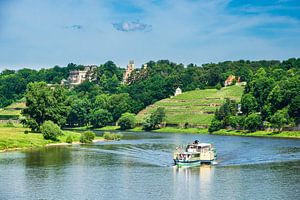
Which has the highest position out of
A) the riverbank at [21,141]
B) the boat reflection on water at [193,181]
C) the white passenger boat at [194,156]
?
the riverbank at [21,141]

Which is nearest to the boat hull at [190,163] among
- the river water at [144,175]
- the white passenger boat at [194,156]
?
the white passenger boat at [194,156]

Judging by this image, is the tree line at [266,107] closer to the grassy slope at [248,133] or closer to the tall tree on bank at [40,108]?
the grassy slope at [248,133]

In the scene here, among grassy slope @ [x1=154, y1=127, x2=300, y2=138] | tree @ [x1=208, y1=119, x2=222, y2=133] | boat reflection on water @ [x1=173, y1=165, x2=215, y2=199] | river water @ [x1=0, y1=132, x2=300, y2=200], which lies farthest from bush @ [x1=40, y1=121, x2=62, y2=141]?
tree @ [x1=208, y1=119, x2=222, y2=133]

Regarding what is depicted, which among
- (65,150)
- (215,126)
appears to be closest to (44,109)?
(65,150)

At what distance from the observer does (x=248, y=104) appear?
595 ft

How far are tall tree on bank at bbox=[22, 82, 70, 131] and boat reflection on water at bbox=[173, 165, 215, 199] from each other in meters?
61.0

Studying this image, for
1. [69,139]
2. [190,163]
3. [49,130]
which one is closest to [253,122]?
[69,139]

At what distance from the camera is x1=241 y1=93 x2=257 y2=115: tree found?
180875 millimetres

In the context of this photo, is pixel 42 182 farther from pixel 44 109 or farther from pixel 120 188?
pixel 44 109

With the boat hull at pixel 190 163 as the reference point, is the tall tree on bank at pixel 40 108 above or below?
above

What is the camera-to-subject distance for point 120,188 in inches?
2840

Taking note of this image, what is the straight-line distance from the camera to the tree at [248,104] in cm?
18088

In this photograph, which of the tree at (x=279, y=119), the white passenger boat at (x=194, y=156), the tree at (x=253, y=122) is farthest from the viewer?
the tree at (x=253, y=122)

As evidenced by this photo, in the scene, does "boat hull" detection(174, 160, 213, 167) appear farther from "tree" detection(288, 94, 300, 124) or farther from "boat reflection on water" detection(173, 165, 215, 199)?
"tree" detection(288, 94, 300, 124)
